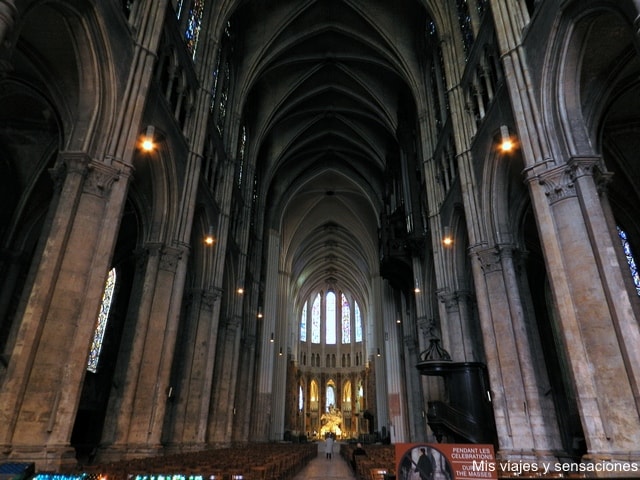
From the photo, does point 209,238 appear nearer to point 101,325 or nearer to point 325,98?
point 101,325

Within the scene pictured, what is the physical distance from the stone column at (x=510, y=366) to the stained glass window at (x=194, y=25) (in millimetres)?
12448

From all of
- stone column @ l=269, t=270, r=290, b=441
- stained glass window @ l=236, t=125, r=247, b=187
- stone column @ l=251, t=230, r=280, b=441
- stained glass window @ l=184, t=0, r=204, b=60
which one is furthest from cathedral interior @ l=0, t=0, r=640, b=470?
stone column @ l=269, t=270, r=290, b=441

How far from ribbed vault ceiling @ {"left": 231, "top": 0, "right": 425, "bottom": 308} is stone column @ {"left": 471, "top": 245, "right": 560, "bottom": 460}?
13.3 meters

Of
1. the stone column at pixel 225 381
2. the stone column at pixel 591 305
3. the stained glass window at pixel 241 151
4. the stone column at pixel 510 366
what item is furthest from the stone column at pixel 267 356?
the stone column at pixel 591 305

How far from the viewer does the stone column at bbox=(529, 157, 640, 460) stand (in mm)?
6609

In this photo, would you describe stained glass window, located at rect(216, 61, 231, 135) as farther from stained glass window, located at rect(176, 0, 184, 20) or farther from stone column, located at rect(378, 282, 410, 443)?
stone column, located at rect(378, 282, 410, 443)

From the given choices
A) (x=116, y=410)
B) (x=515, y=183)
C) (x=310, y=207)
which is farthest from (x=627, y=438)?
(x=310, y=207)

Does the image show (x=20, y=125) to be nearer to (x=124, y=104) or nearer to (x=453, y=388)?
(x=124, y=104)

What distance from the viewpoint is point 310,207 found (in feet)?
133

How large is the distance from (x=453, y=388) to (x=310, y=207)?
29.0 meters

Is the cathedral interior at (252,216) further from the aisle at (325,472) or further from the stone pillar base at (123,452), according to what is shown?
the aisle at (325,472)

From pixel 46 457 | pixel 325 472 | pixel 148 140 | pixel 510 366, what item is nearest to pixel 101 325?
pixel 325 472

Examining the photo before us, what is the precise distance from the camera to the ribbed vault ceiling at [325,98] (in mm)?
22000

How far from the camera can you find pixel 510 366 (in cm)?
1074
